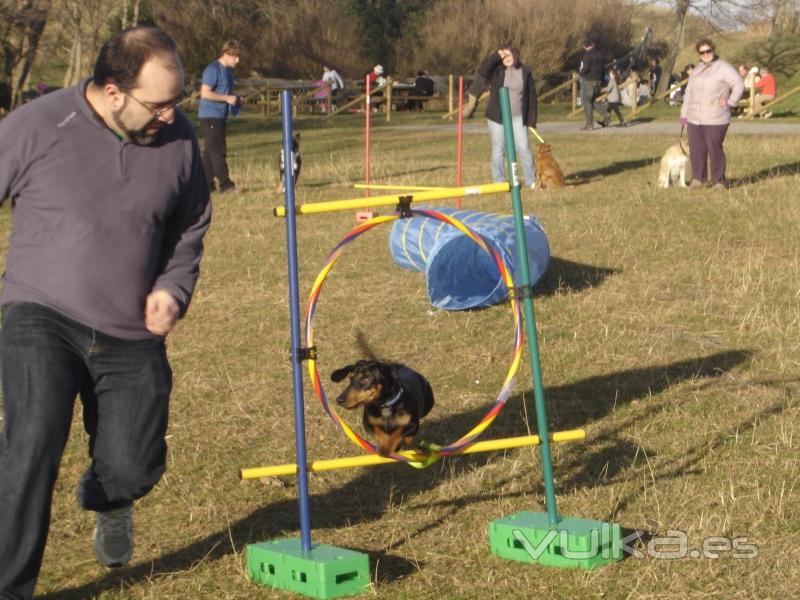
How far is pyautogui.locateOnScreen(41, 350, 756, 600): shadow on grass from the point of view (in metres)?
4.86

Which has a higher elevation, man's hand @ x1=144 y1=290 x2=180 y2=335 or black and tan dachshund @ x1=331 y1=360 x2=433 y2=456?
man's hand @ x1=144 y1=290 x2=180 y2=335

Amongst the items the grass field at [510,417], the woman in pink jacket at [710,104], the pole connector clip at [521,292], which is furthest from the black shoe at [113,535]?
the woman in pink jacket at [710,104]

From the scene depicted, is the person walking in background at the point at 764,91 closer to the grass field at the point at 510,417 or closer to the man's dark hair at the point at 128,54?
the grass field at the point at 510,417

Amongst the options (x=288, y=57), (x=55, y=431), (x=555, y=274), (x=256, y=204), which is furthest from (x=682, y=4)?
(x=55, y=431)

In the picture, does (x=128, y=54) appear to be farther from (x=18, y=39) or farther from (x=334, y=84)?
(x=334, y=84)

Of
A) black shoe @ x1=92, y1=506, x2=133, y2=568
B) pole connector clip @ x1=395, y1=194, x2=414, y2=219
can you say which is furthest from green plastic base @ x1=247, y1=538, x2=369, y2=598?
pole connector clip @ x1=395, y1=194, x2=414, y2=219

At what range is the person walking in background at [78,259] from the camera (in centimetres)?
388

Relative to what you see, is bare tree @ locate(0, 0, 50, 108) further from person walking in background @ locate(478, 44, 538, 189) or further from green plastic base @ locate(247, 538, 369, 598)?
green plastic base @ locate(247, 538, 369, 598)

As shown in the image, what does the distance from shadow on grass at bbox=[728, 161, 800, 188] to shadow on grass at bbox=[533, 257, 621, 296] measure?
5.89m

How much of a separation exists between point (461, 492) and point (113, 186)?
2359mm

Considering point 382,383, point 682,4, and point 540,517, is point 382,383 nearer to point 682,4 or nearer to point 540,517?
Answer: point 540,517

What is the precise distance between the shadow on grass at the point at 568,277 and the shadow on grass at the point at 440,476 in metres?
2.40

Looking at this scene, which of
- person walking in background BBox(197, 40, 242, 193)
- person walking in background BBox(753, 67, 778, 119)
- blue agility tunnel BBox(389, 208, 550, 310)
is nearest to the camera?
blue agility tunnel BBox(389, 208, 550, 310)

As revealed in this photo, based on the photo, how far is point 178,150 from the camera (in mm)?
4121
